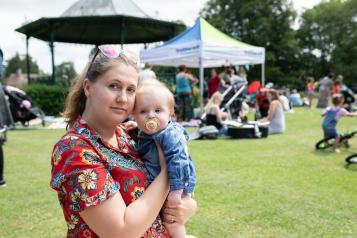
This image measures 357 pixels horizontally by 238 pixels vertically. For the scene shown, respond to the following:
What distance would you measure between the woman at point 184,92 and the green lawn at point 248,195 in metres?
5.25

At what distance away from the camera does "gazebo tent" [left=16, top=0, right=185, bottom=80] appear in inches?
704

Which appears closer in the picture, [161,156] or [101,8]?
[161,156]

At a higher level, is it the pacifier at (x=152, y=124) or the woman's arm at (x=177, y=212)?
the pacifier at (x=152, y=124)

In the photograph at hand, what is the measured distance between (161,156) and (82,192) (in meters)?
0.38

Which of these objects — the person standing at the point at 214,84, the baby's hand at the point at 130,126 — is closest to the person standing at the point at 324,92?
the person standing at the point at 214,84

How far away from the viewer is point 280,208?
13.9 feet

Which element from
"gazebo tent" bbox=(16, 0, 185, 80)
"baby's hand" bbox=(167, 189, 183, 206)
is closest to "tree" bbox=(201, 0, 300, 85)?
"gazebo tent" bbox=(16, 0, 185, 80)

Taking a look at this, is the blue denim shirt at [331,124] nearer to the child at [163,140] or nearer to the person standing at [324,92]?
the child at [163,140]

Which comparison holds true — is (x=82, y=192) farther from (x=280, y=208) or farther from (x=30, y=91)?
(x=30, y=91)

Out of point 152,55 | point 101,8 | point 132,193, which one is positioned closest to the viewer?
point 132,193

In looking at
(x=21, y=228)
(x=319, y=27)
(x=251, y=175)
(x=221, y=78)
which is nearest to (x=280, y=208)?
(x=251, y=175)

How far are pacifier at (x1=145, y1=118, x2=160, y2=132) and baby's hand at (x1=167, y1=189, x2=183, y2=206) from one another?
26cm

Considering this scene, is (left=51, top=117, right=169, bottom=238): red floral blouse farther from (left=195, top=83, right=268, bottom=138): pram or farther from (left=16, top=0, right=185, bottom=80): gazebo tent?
(left=16, top=0, right=185, bottom=80): gazebo tent

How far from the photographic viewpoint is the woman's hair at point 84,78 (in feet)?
5.09
